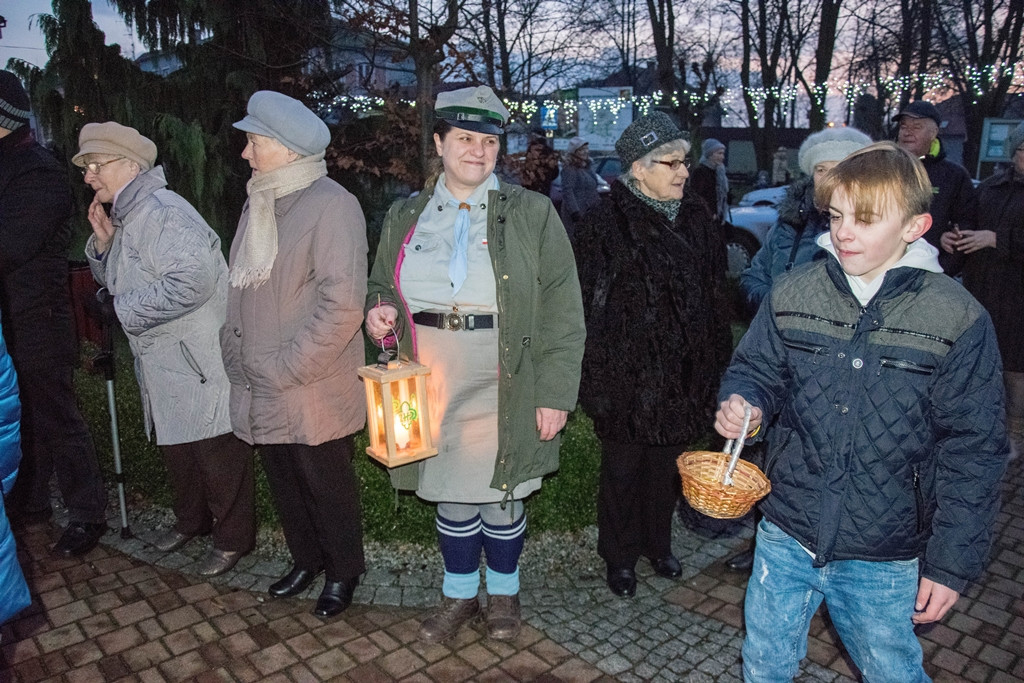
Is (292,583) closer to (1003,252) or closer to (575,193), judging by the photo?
(1003,252)

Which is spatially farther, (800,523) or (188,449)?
(188,449)

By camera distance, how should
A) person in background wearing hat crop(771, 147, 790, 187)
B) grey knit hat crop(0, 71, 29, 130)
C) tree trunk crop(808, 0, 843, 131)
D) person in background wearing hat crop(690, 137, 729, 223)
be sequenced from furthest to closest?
person in background wearing hat crop(771, 147, 790, 187)
tree trunk crop(808, 0, 843, 131)
person in background wearing hat crop(690, 137, 729, 223)
grey knit hat crop(0, 71, 29, 130)

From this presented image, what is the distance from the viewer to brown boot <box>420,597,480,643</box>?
3516mm

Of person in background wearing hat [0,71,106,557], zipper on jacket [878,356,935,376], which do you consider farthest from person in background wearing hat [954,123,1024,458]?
person in background wearing hat [0,71,106,557]

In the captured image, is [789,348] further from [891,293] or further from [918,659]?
[918,659]

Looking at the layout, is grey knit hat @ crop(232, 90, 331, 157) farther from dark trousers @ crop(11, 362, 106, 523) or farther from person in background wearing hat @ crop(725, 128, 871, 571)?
person in background wearing hat @ crop(725, 128, 871, 571)

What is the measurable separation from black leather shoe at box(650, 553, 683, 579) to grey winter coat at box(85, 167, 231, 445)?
Answer: 2312mm

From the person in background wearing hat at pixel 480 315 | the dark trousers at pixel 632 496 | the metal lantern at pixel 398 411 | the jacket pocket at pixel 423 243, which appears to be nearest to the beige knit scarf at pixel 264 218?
the person in background wearing hat at pixel 480 315

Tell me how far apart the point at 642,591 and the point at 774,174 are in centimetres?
3346

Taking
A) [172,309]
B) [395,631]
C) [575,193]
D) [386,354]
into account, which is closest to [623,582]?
[395,631]

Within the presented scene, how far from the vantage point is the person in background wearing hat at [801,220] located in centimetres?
361

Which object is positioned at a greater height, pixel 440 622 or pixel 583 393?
pixel 583 393

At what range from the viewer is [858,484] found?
7.41 ft

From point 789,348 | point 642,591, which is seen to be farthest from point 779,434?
Answer: point 642,591
